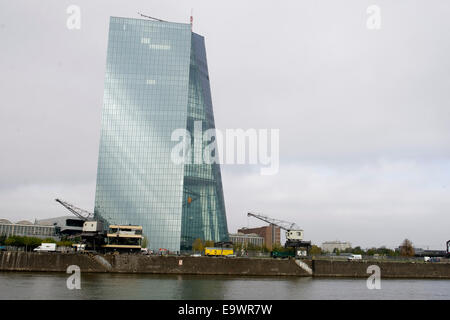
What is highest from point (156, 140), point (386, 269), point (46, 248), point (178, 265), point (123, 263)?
point (156, 140)

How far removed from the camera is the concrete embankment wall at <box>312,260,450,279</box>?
11219 cm

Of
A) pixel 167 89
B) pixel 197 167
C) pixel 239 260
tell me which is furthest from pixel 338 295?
pixel 167 89

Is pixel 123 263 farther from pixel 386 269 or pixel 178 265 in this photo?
pixel 386 269

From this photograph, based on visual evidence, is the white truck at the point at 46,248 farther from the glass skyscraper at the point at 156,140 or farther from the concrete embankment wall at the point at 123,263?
the glass skyscraper at the point at 156,140

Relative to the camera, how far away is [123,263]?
4006 inches

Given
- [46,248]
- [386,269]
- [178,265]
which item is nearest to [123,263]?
[178,265]

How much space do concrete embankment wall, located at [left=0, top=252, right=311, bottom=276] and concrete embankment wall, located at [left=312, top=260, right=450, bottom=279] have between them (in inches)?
833

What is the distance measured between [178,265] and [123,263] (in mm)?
14372

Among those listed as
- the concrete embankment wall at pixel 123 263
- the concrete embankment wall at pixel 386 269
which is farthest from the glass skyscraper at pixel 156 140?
the concrete embankment wall at pixel 386 269

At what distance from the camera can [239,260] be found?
106 m

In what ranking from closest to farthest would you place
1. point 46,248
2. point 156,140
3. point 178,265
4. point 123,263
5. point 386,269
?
1. point 123,263
2. point 178,265
3. point 46,248
4. point 386,269
5. point 156,140

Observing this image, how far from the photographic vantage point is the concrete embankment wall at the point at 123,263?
100 m

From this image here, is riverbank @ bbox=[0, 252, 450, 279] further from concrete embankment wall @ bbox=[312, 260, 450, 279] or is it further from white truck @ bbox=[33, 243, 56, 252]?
white truck @ bbox=[33, 243, 56, 252]

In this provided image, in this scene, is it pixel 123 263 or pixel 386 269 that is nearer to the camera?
pixel 123 263
